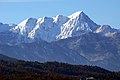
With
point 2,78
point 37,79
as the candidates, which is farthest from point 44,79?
point 2,78

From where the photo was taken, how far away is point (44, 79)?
172 m

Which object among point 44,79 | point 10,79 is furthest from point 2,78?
point 44,79

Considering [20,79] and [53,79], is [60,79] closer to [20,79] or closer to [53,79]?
[53,79]

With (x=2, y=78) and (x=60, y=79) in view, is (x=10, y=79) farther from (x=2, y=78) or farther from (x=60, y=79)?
(x=60, y=79)

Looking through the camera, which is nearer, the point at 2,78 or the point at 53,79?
the point at 2,78

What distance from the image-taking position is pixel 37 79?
168 m

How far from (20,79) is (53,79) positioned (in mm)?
14965

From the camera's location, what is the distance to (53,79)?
6939 inches

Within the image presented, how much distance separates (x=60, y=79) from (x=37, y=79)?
377 inches

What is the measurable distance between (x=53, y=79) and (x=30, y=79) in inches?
435

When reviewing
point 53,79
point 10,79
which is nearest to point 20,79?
point 10,79

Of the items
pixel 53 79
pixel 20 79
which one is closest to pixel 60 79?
pixel 53 79

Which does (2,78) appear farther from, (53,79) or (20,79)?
(53,79)

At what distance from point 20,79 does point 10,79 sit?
11.7 feet
